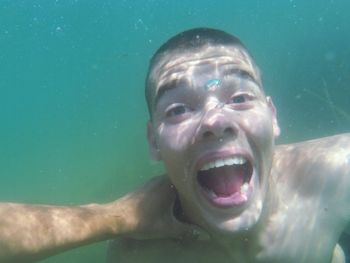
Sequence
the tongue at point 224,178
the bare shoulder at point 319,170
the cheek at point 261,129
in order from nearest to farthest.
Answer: the cheek at point 261,129, the bare shoulder at point 319,170, the tongue at point 224,178

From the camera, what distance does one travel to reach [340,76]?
14000 mm

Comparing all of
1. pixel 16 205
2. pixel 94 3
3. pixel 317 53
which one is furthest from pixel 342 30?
pixel 94 3

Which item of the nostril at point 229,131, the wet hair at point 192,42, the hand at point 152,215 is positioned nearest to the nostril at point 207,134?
the nostril at point 229,131

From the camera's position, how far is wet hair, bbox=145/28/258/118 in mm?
3238

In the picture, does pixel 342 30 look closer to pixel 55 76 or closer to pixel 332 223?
pixel 332 223

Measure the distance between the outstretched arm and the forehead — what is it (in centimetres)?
79

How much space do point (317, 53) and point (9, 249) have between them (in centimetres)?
1743

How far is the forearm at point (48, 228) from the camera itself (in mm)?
2104

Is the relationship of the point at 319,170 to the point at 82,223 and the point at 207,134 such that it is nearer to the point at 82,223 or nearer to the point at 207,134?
the point at 207,134

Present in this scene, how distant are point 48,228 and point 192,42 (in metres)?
1.82

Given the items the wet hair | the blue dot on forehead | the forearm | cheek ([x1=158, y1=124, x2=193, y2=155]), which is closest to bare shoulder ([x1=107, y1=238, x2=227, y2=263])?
the forearm

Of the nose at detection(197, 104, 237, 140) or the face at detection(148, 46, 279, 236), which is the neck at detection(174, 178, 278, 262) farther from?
the nose at detection(197, 104, 237, 140)

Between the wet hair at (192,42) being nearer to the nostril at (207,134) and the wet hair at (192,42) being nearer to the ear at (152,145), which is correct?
the ear at (152,145)

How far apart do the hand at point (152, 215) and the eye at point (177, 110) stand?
58cm
